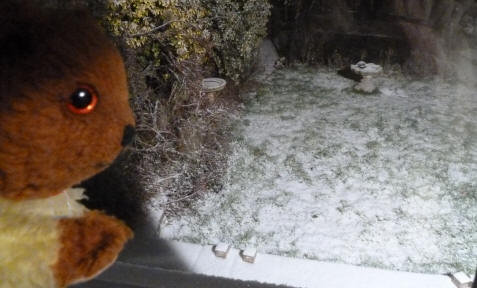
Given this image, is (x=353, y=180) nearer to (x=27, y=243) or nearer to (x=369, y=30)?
(x=369, y=30)

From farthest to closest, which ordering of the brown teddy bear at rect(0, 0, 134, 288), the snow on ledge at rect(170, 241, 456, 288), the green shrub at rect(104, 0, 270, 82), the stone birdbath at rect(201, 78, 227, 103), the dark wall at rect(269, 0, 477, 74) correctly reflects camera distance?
1. the dark wall at rect(269, 0, 477, 74)
2. the stone birdbath at rect(201, 78, 227, 103)
3. the green shrub at rect(104, 0, 270, 82)
4. the snow on ledge at rect(170, 241, 456, 288)
5. the brown teddy bear at rect(0, 0, 134, 288)

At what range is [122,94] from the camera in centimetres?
50

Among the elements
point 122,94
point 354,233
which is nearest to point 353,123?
point 354,233

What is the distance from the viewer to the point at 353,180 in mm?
2418

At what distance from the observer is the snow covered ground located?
1930 millimetres

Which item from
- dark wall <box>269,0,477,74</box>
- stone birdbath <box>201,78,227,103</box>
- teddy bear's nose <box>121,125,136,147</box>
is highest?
teddy bear's nose <box>121,125,136,147</box>

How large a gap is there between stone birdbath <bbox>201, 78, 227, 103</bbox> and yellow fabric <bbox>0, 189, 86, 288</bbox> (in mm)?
2291

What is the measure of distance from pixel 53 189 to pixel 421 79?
3802 mm

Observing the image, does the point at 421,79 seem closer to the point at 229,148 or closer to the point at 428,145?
the point at 428,145

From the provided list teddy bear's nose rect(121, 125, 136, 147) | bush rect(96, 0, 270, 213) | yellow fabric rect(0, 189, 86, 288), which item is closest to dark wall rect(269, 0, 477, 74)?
bush rect(96, 0, 270, 213)

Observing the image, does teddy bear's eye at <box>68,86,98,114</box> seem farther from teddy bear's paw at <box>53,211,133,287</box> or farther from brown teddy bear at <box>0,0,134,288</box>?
teddy bear's paw at <box>53,211,133,287</box>

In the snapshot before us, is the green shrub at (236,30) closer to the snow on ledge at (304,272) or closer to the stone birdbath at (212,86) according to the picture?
the stone birdbath at (212,86)

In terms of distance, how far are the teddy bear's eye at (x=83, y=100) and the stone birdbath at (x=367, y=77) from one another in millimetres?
3421

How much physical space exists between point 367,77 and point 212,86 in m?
1.57
